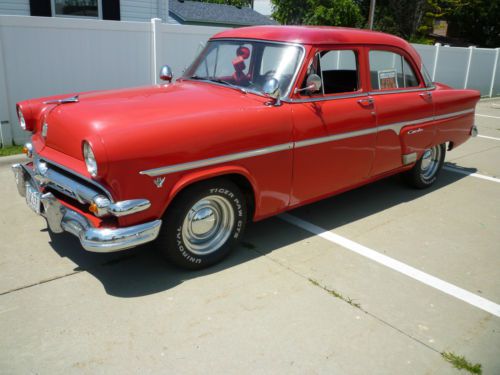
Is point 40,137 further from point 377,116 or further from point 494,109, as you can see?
point 494,109

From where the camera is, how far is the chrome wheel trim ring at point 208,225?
11.7ft

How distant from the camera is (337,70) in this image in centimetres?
485

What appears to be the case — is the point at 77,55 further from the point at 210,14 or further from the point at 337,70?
the point at 210,14

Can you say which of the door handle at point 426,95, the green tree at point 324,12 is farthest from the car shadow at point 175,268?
the green tree at point 324,12

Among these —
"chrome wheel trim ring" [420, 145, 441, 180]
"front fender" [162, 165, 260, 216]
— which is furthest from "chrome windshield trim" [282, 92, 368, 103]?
"chrome wheel trim ring" [420, 145, 441, 180]

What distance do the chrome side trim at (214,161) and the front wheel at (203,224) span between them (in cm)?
18

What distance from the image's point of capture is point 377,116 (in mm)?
4629

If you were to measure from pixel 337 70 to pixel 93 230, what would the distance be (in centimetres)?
301

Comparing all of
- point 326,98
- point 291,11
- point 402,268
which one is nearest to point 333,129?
point 326,98

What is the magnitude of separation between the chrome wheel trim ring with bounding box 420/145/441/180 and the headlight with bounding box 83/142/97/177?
4108mm

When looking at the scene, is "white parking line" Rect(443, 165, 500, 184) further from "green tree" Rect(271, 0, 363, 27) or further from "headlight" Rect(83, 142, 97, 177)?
"green tree" Rect(271, 0, 363, 27)

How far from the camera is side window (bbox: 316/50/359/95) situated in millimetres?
4289

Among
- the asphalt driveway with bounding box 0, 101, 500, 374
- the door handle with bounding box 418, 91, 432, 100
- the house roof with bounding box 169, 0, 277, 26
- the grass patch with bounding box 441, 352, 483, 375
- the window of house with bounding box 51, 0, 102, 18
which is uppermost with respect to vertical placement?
the house roof with bounding box 169, 0, 277, 26

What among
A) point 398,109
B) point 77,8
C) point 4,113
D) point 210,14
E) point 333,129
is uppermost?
point 210,14
